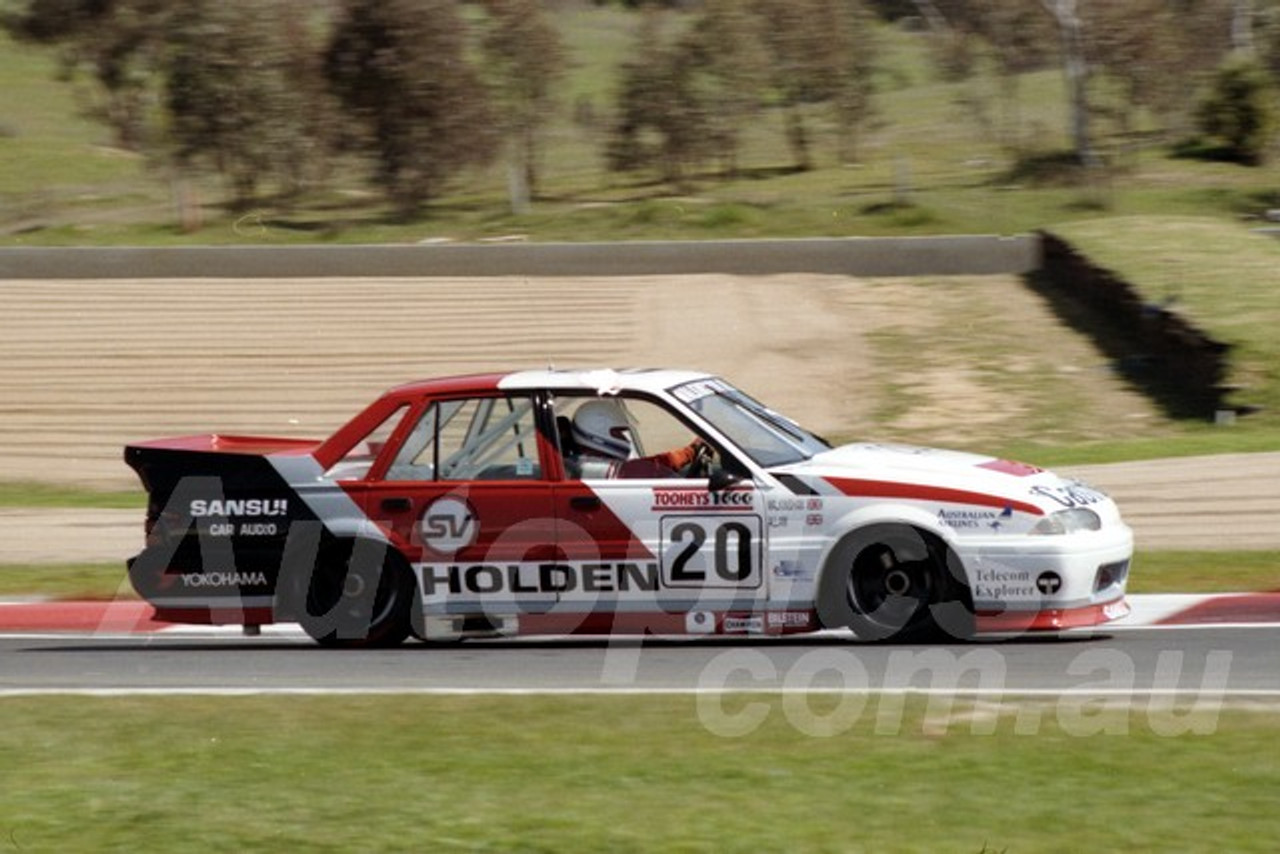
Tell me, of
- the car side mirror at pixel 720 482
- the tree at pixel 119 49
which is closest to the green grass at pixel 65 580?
the car side mirror at pixel 720 482

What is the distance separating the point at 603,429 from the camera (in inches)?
442

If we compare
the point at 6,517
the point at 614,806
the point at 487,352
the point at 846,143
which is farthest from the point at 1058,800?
the point at 846,143

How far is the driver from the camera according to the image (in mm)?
10984

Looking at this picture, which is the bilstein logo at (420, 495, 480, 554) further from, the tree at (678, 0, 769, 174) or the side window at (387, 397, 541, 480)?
the tree at (678, 0, 769, 174)

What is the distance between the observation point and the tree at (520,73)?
147 ft

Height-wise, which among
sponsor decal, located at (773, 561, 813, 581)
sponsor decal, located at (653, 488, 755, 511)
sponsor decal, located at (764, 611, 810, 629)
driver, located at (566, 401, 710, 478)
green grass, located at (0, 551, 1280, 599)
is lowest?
green grass, located at (0, 551, 1280, 599)

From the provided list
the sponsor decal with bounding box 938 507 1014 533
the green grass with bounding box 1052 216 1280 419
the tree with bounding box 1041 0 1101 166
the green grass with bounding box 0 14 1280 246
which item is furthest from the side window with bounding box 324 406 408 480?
the tree with bounding box 1041 0 1101 166

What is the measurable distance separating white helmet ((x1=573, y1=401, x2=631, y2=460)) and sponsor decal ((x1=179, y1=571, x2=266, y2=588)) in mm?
1808

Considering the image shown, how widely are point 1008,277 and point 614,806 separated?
82.5 ft

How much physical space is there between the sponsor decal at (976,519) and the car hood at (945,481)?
0.15 ft

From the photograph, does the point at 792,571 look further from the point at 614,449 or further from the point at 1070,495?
the point at 1070,495

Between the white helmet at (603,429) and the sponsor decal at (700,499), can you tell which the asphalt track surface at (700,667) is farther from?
the white helmet at (603,429)

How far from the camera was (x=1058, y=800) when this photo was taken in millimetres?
6652

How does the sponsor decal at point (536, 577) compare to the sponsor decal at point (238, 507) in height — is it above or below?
below
